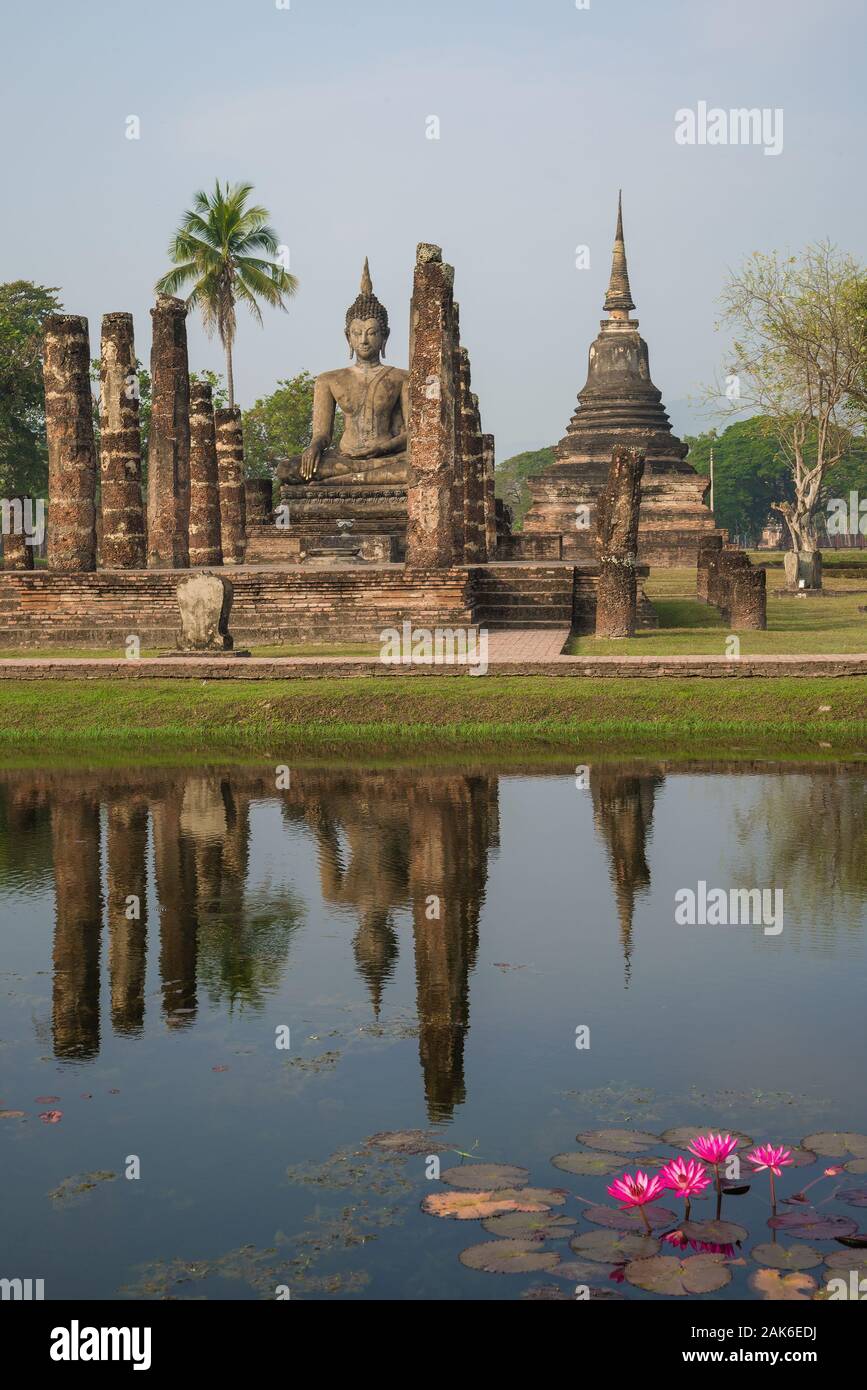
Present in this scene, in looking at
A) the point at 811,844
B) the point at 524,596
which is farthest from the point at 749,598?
the point at 811,844

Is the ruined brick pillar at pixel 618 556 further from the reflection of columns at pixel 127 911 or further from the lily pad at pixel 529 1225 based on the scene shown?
the lily pad at pixel 529 1225

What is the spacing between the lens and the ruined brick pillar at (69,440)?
24.8m

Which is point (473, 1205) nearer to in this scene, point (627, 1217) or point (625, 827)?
point (627, 1217)

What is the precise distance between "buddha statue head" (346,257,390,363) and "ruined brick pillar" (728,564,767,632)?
33.0ft

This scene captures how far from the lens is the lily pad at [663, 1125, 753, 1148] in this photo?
19.2 ft

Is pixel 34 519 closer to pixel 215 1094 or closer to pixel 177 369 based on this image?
pixel 177 369

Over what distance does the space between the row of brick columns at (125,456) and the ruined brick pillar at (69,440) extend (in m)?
0.01

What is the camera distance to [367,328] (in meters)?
30.8

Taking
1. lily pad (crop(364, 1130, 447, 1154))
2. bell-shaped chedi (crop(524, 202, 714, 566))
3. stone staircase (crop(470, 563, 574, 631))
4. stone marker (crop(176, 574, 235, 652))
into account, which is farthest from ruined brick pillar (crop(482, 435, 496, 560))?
lily pad (crop(364, 1130, 447, 1154))

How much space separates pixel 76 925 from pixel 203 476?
24.3 m

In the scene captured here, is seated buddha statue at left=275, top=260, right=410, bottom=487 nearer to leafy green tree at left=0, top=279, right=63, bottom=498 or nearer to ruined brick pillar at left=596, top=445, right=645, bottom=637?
ruined brick pillar at left=596, top=445, right=645, bottom=637

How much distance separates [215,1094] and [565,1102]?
1358mm
